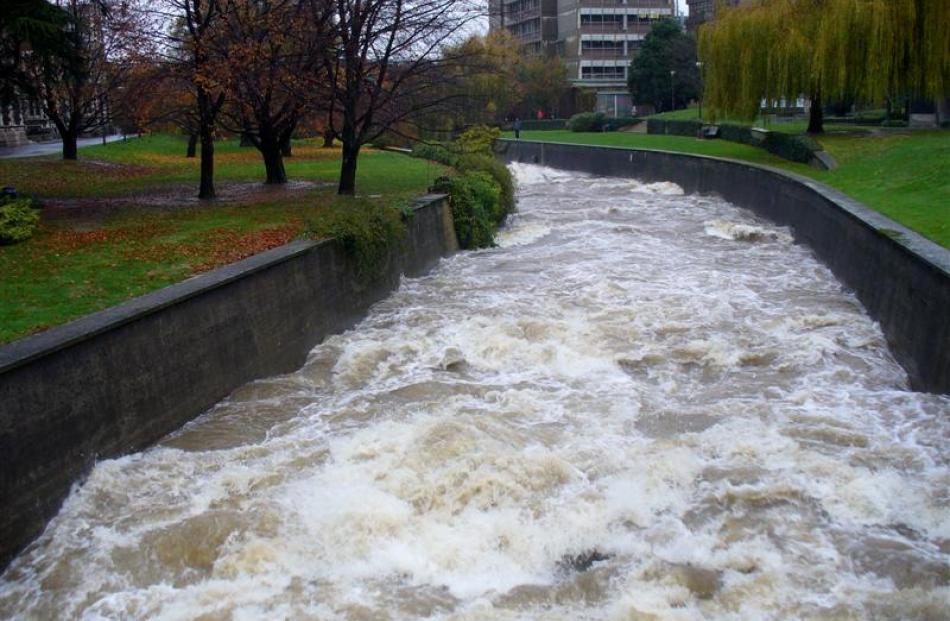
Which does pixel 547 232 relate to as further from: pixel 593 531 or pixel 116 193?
pixel 593 531

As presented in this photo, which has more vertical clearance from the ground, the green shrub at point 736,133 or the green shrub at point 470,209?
the green shrub at point 736,133

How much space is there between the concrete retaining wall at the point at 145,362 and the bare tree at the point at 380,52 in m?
6.33

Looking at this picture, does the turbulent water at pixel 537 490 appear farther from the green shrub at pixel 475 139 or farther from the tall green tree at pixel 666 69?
the tall green tree at pixel 666 69

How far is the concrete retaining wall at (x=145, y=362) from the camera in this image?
746 centimetres

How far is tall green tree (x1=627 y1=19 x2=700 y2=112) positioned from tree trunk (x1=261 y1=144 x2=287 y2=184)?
158ft

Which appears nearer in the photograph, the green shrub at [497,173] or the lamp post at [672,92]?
the green shrub at [497,173]

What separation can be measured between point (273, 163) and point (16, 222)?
940cm

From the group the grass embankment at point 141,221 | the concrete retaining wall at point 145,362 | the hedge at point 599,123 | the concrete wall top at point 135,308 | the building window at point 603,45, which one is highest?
the building window at point 603,45

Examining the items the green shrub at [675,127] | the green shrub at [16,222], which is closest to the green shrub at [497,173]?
the green shrub at [16,222]

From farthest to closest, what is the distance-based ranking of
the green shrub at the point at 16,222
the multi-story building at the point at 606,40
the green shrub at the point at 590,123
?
1. the multi-story building at the point at 606,40
2. the green shrub at the point at 590,123
3. the green shrub at the point at 16,222

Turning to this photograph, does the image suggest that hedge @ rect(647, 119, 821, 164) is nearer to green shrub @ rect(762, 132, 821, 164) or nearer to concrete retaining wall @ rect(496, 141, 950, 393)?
green shrub @ rect(762, 132, 821, 164)

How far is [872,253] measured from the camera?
46.6 ft

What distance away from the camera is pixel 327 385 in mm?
11344

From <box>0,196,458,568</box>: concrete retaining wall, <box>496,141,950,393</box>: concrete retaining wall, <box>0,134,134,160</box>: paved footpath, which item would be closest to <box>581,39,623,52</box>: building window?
<box>0,134,134,160</box>: paved footpath
